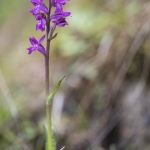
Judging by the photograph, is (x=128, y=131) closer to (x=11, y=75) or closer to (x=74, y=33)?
(x=74, y=33)

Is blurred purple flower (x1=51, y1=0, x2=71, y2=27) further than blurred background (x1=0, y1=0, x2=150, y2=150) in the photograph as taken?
No

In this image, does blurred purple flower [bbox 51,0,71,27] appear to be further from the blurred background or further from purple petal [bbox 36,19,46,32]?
the blurred background

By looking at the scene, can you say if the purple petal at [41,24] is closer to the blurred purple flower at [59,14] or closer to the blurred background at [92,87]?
the blurred purple flower at [59,14]

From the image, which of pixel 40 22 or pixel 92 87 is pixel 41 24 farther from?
pixel 92 87

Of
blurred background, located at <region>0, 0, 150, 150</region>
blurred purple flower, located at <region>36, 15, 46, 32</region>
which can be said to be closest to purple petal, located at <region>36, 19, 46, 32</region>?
blurred purple flower, located at <region>36, 15, 46, 32</region>

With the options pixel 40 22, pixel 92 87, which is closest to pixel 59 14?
pixel 40 22

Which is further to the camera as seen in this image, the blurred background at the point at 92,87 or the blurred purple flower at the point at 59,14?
the blurred background at the point at 92,87

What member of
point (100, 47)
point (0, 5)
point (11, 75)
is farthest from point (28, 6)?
point (100, 47)

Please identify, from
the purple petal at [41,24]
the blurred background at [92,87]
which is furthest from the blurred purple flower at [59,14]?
the blurred background at [92,87]
